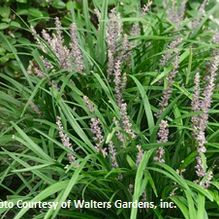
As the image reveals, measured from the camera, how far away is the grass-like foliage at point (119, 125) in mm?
2303

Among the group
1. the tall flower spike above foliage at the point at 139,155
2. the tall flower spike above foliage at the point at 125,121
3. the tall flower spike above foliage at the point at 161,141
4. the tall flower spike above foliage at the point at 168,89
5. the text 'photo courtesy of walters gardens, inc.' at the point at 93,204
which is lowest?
the text 'photo courtesy of walters gardens, inc.' at the point at 93,204

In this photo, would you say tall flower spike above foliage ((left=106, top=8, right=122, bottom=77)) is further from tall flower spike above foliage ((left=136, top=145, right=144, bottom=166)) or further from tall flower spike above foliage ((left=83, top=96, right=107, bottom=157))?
tall flower spike above foliage ((left=136, top=145, right=144, bottom=166))

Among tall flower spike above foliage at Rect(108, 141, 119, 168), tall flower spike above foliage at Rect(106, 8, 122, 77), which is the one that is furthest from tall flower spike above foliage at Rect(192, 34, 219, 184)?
tall flower spike above foliage at Rect(106, 8, 122, 77)

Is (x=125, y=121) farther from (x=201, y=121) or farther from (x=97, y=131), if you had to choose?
(x=201, y=121)

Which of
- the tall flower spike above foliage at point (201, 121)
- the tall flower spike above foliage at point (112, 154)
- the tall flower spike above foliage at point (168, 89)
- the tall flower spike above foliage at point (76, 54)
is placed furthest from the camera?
the tall flower spike above foliage at point (76, 54)

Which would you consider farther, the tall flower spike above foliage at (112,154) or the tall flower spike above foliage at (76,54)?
the tall flower spike above foliage at (76,54)

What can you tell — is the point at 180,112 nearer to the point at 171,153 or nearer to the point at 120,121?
the point at 171,153

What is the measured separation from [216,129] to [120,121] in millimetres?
580

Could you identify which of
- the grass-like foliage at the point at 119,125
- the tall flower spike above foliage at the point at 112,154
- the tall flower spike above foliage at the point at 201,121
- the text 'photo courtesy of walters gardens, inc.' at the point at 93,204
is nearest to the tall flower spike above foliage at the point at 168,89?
the grass-like foliage at the point at 119,125

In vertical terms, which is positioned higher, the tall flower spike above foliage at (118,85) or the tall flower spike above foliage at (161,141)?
the tall flower spike above foliage at (118,85)

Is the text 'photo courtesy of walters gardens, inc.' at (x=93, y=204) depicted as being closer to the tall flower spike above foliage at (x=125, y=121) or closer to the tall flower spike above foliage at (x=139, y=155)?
the tall flower spike above foliage at (x=139, y=155)

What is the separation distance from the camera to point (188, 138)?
2.64 meters

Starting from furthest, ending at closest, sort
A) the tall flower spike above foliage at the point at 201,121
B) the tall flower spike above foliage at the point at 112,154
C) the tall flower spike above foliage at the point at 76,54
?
1. the tall flower spike above foliage at the point at 76,54
2. the tall flower spike above foliage at the point at 112,154
3. the tall flower spike above foliage at the point at 201,121

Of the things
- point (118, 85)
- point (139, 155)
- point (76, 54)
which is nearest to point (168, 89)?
point (118, 85)
